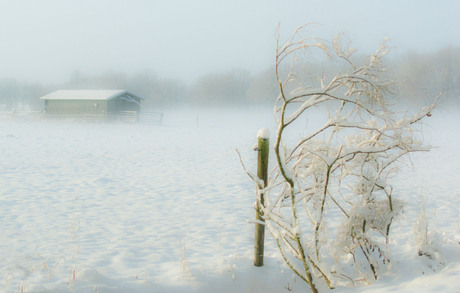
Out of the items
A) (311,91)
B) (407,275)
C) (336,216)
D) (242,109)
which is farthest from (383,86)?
(242,109)

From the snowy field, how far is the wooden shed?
2587 centimetres

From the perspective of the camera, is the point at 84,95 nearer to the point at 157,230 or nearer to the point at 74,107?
the point at 74,107

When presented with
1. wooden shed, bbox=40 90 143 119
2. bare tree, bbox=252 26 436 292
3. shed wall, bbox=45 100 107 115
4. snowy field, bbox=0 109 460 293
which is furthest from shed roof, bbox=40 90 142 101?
bare tree, bbox=252 26 436 292

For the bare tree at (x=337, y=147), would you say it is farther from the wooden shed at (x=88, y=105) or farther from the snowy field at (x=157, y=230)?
the wooden shed at (x=88, y=105)

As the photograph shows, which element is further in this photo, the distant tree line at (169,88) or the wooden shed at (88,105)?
the distant tree line at (169,88)

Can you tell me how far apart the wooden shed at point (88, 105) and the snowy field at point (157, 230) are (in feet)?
84.9

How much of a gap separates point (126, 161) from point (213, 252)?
8.87m

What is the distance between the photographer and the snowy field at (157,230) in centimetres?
390

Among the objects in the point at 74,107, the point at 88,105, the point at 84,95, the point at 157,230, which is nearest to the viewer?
the point at 157,230

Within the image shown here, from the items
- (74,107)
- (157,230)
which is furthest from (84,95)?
(157,230)

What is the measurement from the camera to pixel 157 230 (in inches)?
233

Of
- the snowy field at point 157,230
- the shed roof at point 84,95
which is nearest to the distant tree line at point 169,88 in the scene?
the shed roof at point 84,95

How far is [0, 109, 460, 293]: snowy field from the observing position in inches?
154

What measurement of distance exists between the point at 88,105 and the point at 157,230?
3523 centimetres
